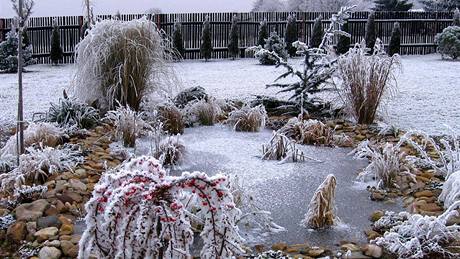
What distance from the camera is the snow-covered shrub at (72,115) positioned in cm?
564

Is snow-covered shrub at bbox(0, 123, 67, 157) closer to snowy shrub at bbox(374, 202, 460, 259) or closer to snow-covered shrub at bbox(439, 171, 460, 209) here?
snowy shrub at bbox(374, 202, 460, 259)

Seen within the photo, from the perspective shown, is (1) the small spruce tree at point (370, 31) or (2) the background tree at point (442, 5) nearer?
(1) the small spruce tree at point (370, 31)

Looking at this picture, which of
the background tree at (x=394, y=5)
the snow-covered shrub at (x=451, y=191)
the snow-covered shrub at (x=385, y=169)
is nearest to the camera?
the snow-covered shrub at (x=451, y=191)

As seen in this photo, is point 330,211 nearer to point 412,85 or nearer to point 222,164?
point 222,164

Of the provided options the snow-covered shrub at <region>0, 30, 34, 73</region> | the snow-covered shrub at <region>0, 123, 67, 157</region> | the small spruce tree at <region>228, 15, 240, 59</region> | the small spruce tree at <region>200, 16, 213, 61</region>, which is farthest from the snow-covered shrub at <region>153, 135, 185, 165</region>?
the small spruce tree at <region>228, 15, 240, 59</region>

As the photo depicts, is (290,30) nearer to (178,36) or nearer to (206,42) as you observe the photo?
→ (206,42)

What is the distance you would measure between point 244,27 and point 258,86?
604 centimetres

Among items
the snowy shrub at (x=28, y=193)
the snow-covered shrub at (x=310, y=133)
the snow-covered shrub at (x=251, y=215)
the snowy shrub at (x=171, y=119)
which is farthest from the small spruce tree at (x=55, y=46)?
the snow-covered shrub at (x=251, y=215)

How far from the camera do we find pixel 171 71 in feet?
20.9

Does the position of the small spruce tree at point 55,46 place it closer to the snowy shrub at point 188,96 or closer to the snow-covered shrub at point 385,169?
the snowy shrub at point 188,96

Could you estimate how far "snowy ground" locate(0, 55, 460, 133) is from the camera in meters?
6.75

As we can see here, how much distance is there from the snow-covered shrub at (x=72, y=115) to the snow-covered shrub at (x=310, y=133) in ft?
6.50

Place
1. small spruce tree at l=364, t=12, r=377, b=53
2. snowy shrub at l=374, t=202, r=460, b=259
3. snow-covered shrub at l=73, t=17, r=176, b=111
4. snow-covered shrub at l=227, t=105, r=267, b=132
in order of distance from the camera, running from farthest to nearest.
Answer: small spruce tree at l=364, t=12, r=377, b=53 < snow-covered shrub at l=73, t=17, r=176, b=111 < snow-covered shrub at l=227, t=105, r=267, b=132 < snowy shrub at l=374, t=202, r=460, b=259

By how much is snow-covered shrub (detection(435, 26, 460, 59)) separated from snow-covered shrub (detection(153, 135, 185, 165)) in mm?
10882
